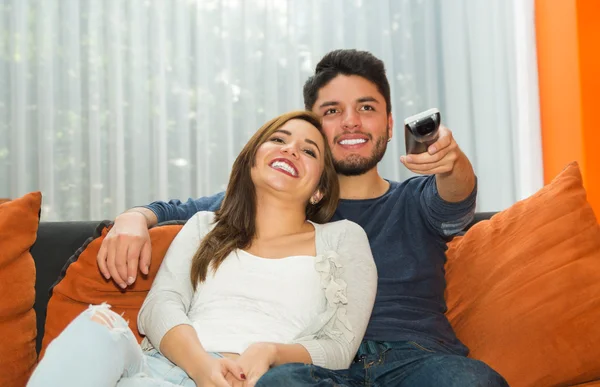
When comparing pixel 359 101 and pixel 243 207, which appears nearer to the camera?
pixel 243 207

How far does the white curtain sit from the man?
4.73 ft

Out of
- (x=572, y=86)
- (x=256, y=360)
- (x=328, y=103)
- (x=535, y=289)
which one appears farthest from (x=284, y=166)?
(x=572, y=86)

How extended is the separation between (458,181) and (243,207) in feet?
1.73

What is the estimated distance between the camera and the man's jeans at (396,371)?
1.19 metres

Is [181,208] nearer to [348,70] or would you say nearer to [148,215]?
[148,215]

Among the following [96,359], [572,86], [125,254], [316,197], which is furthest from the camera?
[572,86]

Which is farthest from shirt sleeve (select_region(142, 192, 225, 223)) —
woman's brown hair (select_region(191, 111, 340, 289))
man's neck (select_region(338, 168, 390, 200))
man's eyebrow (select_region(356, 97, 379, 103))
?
man's eyebrow (select_region(356, 97, 379, 103))

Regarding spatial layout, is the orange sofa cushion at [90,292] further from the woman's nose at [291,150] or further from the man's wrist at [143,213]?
the woman's nose at [291,150]

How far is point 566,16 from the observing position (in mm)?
2953

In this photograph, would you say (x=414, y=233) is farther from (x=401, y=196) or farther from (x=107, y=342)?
(x=107, y=342)

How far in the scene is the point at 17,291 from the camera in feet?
5.15

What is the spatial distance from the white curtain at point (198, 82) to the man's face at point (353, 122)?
146 cm

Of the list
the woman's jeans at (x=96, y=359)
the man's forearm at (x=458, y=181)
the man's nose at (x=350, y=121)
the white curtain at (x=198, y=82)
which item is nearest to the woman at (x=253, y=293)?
the woman's jeans at (x=96, y=359)

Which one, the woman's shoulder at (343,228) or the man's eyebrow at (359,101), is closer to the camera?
the woman's shoulder at (343,228)
